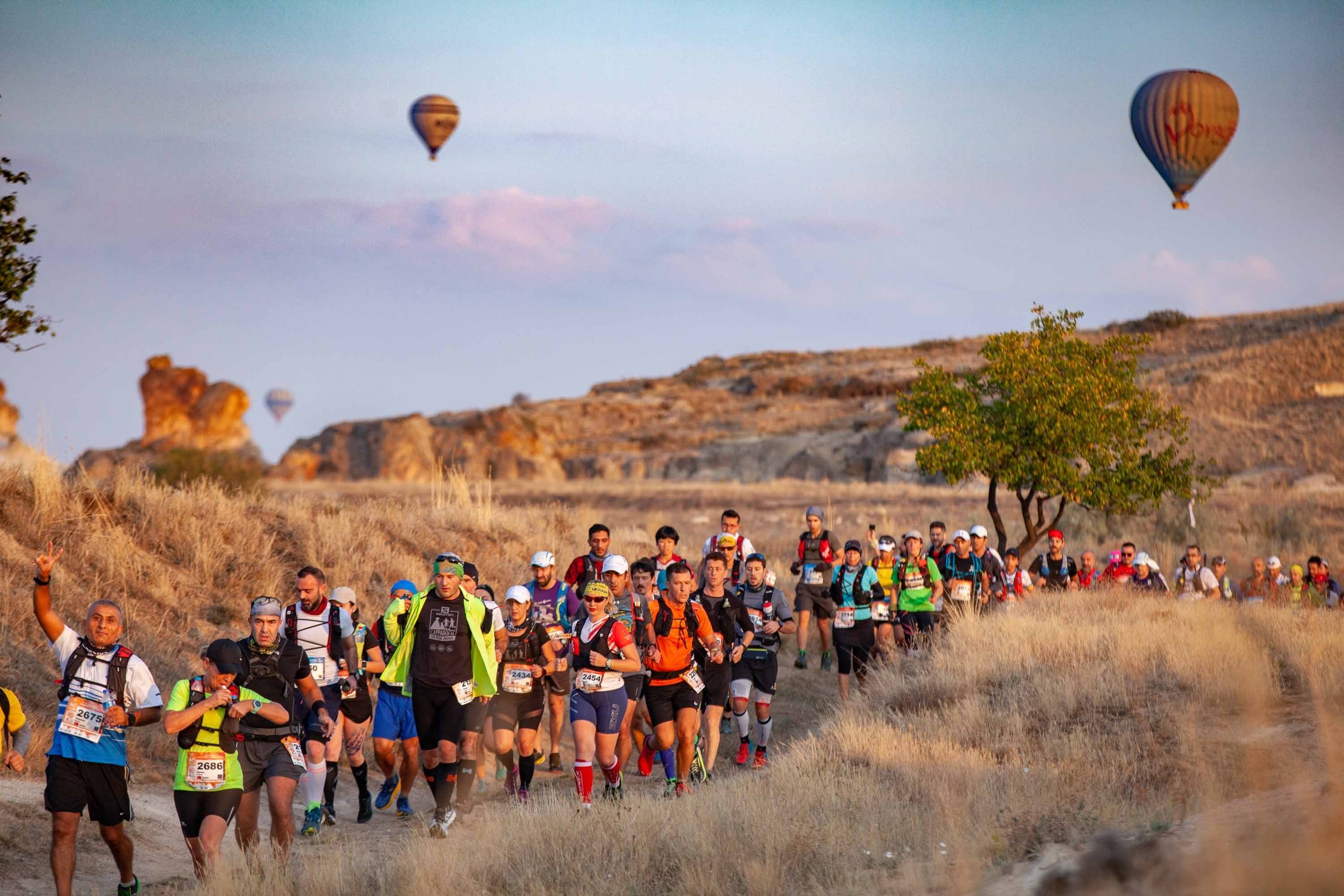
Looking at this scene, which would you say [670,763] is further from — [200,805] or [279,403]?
[279,403]

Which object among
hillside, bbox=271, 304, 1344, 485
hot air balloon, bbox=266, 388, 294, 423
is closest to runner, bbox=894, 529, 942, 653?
hillside, bbox=271, 304, 1344, 485

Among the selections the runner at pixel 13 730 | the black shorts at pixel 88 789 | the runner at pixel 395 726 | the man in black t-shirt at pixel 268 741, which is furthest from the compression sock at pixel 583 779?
the runner at pixel 13 730

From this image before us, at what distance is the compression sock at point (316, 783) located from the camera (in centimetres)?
1066

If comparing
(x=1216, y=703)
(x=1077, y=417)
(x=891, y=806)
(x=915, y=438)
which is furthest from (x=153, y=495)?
(x=915, y=438)

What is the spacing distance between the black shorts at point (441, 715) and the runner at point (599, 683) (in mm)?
912

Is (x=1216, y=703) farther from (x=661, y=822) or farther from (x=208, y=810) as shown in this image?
(x=208, y=810)

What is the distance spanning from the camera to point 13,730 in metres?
7.39

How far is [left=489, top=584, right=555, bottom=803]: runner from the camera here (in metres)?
11.4

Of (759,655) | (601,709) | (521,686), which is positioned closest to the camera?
(601,709)

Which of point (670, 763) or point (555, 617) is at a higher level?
point (555, 617)

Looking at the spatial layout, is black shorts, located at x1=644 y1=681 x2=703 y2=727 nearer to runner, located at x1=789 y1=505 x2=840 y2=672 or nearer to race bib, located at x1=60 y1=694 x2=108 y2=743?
race bib, located at x1=60 y1=694 x2=108 y2=743

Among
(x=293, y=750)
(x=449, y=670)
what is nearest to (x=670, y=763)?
(x=449, y=670)

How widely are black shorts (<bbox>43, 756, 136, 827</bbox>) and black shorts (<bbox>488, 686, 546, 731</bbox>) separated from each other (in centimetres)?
387

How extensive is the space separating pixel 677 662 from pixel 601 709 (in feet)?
2.71
